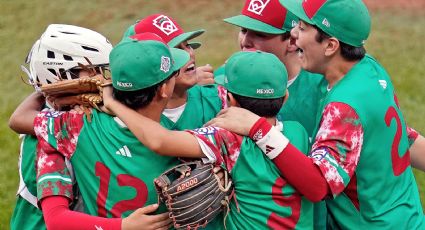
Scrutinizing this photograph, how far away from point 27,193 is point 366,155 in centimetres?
186

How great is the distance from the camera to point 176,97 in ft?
17.9

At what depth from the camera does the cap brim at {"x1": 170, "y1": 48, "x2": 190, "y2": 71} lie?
4916mm

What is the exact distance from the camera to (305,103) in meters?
5.62

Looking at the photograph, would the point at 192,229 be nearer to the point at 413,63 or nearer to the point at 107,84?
the point at 107,84

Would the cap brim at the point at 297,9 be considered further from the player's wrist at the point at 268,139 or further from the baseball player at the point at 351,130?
the player's wrist at the point at 268,139

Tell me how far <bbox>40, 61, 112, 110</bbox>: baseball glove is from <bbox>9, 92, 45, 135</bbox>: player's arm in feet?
0.52

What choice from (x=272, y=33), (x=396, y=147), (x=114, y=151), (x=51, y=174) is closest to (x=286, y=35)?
(x=272, y=33)

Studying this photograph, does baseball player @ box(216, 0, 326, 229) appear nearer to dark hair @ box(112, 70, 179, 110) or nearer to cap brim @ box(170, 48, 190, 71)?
cap brim @ box(170, 48, 190, 71)

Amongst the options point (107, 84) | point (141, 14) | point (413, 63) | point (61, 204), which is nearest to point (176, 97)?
point (107, 84)

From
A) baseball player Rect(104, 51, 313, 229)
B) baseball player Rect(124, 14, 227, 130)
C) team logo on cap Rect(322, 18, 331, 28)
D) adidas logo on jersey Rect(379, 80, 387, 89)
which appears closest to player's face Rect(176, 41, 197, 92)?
baseball player Rect(124, 14, 227, 130)

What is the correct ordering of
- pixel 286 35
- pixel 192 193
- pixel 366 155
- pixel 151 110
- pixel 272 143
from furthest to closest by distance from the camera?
pixel 286 35 < pixel 366 155 < pixel 151 110 < pixel 272 143 < pixel 192 193

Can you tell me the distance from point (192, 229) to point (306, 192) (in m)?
0.59

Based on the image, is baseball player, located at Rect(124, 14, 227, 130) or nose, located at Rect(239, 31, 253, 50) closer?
baseball player, located at Rect(124, 14, 227, 130)

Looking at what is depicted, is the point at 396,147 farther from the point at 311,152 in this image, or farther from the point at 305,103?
the point at 305,103
